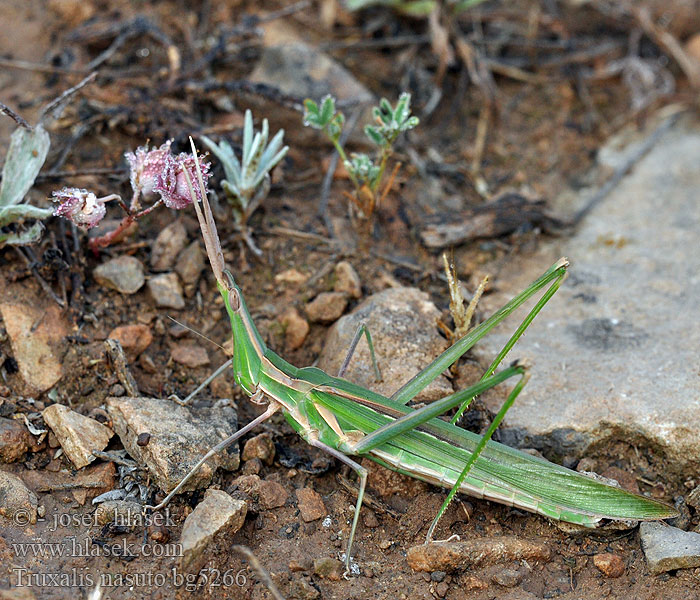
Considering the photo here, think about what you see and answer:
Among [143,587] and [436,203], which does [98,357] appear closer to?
[143,587]

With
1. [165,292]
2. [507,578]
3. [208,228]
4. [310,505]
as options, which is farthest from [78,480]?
[507,578]

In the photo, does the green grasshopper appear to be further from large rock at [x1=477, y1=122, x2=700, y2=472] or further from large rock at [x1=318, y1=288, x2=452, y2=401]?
large rock at [x1=477, y1=122, x2=700, y2=472]

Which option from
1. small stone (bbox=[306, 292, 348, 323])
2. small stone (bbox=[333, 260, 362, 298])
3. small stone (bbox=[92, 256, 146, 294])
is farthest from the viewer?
small stone (bbox=[333, 260, 362, 298])

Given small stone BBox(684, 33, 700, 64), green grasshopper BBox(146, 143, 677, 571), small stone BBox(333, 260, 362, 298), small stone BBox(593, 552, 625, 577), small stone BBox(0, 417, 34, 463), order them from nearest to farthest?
green grasshopper BBox(146, 143, 677, 571) → small stone BBox(593, 552, 625, 577) → small stone BBox(0, 417, 34, 463) → small stone BBox(333, 260, 362, 298) → small stone BBox(684, 33, 700, 64)

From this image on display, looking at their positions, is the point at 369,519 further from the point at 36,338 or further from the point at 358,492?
the point at 36,338

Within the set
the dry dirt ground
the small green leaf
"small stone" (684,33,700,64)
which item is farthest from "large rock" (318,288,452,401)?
"small stone" (684,33,700,64)

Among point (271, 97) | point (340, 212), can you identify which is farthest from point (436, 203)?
point (271, 97)

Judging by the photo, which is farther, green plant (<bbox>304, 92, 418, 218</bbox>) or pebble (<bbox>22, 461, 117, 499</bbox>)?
green plant (<bbox>304, 92, 418, 218</bbox>)

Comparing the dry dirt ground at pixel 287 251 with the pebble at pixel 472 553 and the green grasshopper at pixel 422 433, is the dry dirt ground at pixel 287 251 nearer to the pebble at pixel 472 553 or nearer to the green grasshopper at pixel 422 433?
the pebble at pixel 472 553
